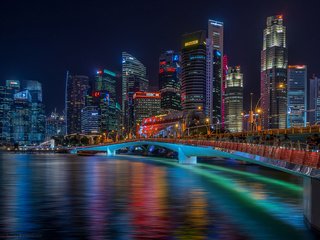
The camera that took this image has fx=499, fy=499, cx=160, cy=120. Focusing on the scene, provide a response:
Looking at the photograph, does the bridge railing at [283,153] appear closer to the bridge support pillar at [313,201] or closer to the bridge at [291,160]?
the bridge at [291,160]

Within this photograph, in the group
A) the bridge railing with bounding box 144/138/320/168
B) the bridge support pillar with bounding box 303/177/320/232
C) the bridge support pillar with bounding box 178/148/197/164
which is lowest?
the bridge support pillar with bounding box 178/148/197/164

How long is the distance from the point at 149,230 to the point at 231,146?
30.8 meters

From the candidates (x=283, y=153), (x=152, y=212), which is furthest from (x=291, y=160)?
(x=152, y=212)

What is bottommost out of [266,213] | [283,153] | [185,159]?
[185,159]

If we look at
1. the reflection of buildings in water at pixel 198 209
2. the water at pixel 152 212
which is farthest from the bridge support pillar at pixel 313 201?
the reflection of buildings in water at pixel 198 209

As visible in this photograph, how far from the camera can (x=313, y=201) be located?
21.9 m

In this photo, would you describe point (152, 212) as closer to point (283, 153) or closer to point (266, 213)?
point (266, 213)

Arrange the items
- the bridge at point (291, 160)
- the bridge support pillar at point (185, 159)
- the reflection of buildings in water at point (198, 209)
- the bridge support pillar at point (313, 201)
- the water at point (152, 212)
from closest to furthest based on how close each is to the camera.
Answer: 1. the bridge support pillar at point (313, 201)
2. the bridge at point (291, 160)
3. the water at point (152, 212)
4. the reflection of buildings in water at point (198, 209)
5. the bridge support pillar at point (185, 159)

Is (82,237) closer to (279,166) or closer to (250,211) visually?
(250,211)

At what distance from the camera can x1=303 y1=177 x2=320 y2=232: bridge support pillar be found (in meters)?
21.7

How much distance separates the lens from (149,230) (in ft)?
78.8

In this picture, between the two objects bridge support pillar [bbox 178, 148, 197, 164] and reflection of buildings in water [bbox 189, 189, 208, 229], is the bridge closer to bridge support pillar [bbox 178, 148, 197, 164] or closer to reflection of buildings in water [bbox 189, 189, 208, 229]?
reflection of buildings in water [bbox 189, 189, 208, 229]

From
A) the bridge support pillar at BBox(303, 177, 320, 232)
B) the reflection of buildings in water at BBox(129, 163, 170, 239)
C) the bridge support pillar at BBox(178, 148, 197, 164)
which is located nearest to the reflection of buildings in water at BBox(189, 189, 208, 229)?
the reflection of buildings in water at BBox(129, 163, 170, 239)

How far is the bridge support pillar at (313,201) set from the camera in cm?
2167
